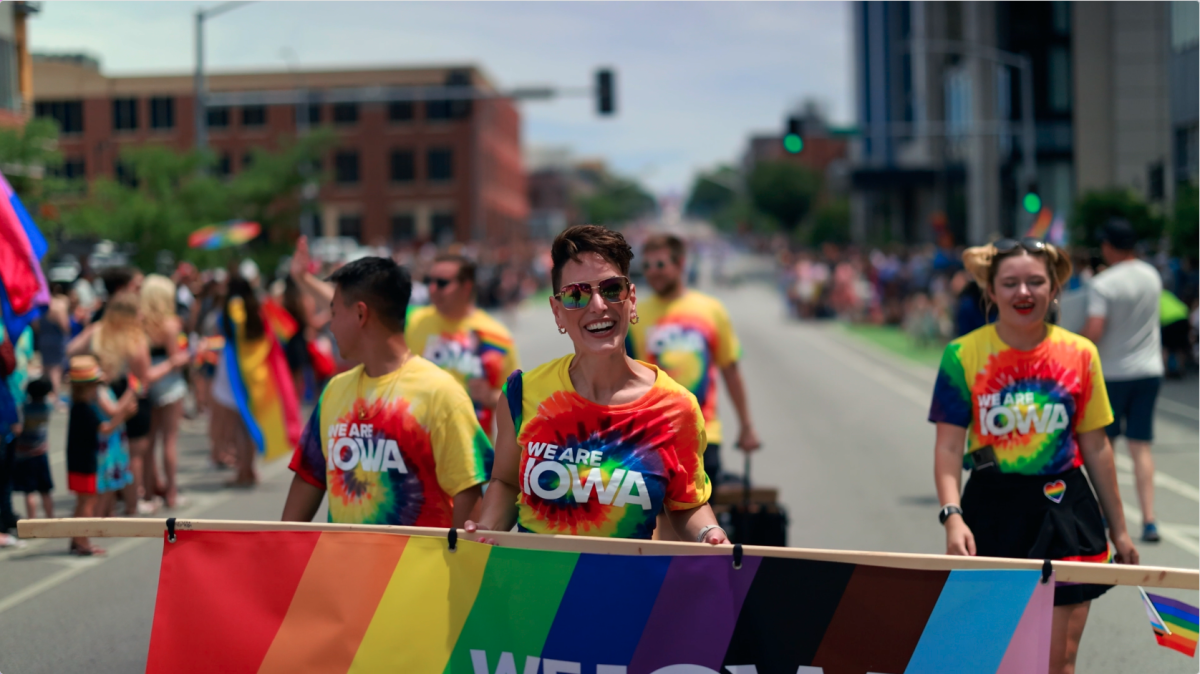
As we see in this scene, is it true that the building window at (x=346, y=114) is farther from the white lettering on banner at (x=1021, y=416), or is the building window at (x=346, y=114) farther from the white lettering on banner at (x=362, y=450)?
the white lettering on banner at (x=1021, y=416)

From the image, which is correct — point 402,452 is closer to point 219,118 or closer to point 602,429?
point 602,429

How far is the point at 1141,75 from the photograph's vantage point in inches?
1590

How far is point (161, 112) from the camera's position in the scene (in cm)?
5291

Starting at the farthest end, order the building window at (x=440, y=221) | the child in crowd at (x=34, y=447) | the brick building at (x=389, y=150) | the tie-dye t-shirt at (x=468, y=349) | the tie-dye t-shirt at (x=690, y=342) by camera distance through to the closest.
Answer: the building window at (x=440, y=221)
the brick building at (x=389, y=150)
the child in crowd at (x=34, y=447)
the tie-dye t-shirt at (x=468, y=349)
the tie-dye t-shirt at (x=690, y=342)

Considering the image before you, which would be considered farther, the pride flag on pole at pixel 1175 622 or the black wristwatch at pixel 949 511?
the black wristwatch at pixel 949 511

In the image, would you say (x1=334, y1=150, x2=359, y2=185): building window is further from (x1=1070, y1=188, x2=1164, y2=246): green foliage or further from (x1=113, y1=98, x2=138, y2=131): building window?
(x1=1070, y1=188, x2=1164, y2=246): green foliage

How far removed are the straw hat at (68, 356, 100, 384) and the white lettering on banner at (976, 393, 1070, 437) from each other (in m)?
6.23

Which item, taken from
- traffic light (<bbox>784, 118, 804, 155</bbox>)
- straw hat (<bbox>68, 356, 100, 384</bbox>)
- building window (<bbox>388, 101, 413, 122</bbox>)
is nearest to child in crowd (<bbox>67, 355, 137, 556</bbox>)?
straw hat (<bbox>68, 356, 100, 384</bbox>)

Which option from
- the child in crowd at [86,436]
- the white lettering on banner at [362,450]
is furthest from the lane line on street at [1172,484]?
the child in crowd at [86,436]

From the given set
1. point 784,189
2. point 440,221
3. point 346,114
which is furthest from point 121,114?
point 784,189

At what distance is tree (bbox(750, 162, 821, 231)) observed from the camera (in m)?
91.3

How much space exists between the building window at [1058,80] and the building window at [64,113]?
36.2 m

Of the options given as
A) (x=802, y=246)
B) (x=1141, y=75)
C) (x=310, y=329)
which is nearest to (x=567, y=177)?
(x=802, y=246)

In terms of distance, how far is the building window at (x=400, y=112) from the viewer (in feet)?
276
